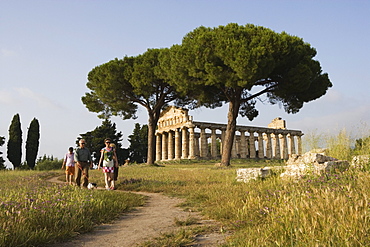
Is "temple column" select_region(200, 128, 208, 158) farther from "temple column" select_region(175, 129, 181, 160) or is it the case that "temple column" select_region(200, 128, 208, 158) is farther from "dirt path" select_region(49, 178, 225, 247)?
"dirt path" select_region(49, 178, 225, 247)

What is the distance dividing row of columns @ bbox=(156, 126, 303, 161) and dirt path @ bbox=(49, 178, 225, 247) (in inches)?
1576

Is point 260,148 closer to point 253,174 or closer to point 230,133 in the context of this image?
point 230,133

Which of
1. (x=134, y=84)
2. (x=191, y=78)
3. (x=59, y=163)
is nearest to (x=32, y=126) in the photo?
(x=59, y=163)

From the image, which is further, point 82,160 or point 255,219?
point 82,160

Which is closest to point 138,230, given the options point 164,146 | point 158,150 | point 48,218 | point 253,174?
point 48,218

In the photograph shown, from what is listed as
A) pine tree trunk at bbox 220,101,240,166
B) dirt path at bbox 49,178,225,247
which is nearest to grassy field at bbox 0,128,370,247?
dirt path at bbox 49,178,225,247

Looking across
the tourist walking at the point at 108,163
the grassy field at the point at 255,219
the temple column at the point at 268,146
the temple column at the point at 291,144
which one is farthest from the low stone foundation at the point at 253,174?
the temple column at the point at 291,144

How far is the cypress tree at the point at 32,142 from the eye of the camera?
141 ft

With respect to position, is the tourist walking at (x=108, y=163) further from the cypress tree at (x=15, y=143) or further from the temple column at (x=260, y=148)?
the temple column at (x=260, y=148)

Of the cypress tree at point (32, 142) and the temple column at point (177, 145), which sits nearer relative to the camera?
the cypress tree at point (32, 142)

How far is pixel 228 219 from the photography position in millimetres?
6312

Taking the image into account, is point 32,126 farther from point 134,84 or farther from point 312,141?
point 312,141

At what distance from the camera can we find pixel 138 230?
19.1 feet

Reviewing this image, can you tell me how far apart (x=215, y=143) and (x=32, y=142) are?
26.0 meters
